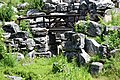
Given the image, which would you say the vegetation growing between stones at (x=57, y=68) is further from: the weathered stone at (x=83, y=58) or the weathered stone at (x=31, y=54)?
the weathered stone at (x=31, y=54)

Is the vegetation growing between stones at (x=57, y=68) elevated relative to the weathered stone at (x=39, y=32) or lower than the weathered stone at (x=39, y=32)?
lower

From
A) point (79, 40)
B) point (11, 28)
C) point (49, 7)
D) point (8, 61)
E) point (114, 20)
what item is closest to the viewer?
point (8, 61)

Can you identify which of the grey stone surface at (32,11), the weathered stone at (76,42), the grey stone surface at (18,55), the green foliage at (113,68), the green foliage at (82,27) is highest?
the grey stone surface at (32,11)

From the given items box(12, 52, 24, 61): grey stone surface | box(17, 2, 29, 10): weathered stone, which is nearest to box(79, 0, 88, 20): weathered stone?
box(17, 2, 29, 10): weathered stone

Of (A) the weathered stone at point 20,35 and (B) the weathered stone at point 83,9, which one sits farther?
(B) the weathered stone at point 83,9

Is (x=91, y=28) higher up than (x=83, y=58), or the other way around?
(x=91, y=28)

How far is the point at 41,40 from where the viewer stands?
19656 millimetres

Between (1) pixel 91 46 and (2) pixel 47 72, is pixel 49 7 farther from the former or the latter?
(2) pixel 47 72

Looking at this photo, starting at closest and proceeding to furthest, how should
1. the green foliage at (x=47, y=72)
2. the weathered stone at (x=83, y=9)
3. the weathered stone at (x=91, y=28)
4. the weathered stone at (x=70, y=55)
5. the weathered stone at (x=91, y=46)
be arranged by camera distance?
the green foliage at (x=47, y=72) < the weathered stone at (x=91, y=46) < the weathered stone at (x=70, y=55) < the weathered stone at (x=91, y=28) < the weathered stone at (x=83, y=9)

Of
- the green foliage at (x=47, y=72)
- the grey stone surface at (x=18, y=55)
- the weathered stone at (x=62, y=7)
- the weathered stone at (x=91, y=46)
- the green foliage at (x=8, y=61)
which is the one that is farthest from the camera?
the weathered stone at (x=62, y=7)

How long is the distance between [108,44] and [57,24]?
17.6ft

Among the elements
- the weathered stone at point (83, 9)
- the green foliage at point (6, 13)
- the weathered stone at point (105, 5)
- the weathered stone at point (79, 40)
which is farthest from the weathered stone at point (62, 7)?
the weathered stone at point (79, 40)

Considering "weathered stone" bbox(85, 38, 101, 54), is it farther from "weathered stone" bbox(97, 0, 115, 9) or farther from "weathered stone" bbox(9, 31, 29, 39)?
"weathered stone" bbox(97, 0, 115, 9)

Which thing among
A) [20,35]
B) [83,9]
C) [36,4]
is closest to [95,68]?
[20,35]
